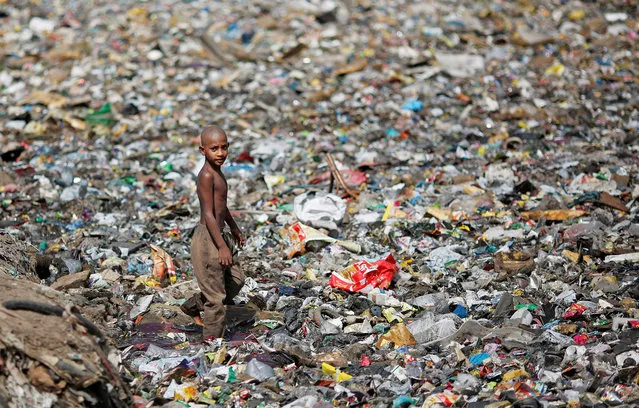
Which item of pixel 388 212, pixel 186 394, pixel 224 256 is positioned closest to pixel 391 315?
pixel 224 256

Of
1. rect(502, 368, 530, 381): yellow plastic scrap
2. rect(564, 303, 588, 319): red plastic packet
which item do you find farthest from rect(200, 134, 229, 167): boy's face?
rect(564, 303, 588, 319): red plastic packet

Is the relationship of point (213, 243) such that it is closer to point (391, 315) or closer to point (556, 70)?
point (391, 315)

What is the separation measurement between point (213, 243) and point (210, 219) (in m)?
0.15

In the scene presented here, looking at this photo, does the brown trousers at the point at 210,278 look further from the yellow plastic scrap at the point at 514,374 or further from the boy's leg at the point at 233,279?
the yellow plastic scrap at the point at 514,374

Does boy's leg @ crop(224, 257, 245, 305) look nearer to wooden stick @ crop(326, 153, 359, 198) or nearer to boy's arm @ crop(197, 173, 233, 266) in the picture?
boy's arm @ crop(197, 173, 233, 266)

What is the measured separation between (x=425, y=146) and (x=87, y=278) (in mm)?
4226

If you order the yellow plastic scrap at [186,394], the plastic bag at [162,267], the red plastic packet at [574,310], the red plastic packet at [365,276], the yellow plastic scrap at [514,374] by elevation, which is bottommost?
the plastic bag at [162,267]

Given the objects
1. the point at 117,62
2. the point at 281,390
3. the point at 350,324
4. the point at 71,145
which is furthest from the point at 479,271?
the point at 117,62

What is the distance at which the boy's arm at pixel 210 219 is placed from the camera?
13.7 ft

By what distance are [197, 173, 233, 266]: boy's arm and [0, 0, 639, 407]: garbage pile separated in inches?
20.1

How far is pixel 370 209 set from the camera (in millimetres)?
6598

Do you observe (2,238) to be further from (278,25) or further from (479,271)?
(278,25)

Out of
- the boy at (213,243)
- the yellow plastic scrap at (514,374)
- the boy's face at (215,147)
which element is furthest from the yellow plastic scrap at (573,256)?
the boy's face at (215,147)

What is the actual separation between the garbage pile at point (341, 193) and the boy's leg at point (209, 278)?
0.46 ft
